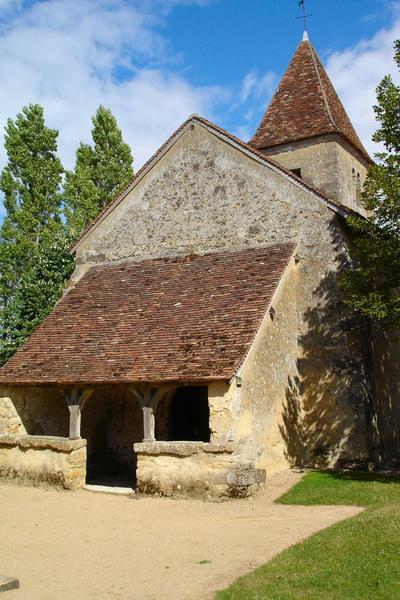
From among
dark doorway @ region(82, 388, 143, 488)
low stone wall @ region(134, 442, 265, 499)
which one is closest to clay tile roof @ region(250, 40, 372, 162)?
dark doorway @ region(82, 388, 143, 488)

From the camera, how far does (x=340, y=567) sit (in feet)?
19.4

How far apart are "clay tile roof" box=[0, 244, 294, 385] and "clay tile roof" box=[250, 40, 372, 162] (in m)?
4.79

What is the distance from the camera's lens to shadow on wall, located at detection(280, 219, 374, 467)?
1233cm

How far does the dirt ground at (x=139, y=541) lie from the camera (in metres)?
5.89

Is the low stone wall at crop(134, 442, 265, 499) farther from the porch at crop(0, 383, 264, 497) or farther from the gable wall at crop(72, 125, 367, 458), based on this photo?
the gable wall at crop(72, 125, 367, 458)

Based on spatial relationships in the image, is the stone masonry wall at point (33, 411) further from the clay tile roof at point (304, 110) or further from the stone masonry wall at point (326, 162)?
the clay tile roof at point (304, 110)

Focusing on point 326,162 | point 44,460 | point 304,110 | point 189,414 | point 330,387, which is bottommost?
point 44,460

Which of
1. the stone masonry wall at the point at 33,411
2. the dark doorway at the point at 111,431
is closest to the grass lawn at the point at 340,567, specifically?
the dark doorway at the point at 111,431

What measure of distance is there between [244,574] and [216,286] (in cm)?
746

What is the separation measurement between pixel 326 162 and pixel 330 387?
676 centimetres

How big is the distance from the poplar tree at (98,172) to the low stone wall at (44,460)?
51.5 feet

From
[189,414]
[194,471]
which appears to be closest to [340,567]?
[194,471]

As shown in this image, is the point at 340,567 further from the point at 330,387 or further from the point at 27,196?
the point at 27,196

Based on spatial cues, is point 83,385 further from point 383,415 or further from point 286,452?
point 383,415
